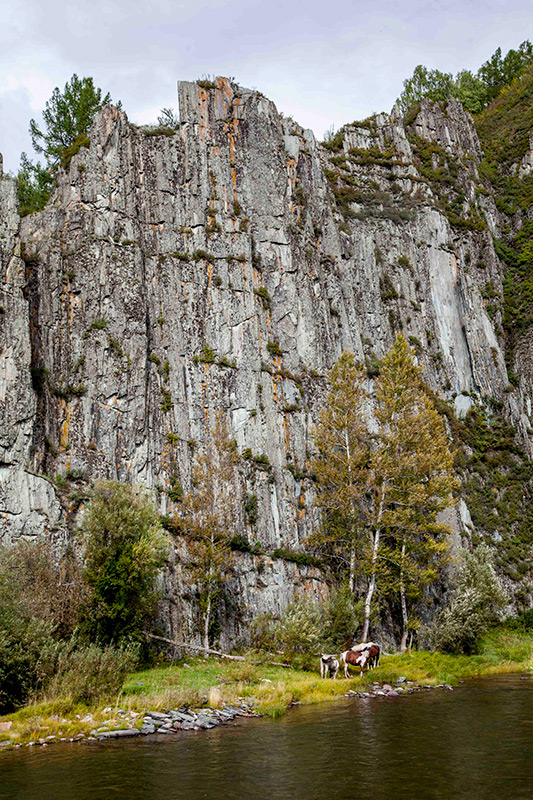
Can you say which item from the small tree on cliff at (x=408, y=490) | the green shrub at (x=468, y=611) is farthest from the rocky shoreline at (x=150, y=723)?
the green shrub at (x=468, y=611)

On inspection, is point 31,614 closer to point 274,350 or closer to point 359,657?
point 359,657

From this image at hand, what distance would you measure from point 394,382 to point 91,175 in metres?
28.4

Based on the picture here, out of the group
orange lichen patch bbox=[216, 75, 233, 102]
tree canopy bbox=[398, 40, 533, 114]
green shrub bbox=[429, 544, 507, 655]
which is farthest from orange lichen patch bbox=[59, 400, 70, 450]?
tree canopy bbox=[398, 40, 533, 114]

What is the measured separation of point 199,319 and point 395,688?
1157 inches

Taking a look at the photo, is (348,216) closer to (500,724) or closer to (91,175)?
(91,175)

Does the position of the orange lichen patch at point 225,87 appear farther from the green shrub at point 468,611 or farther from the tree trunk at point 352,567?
the green shrub at point 468,611

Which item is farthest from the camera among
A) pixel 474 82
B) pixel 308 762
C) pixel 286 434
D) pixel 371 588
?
pixel 474 82

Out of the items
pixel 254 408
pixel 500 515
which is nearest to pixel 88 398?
pixel 254 408

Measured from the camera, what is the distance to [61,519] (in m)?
36.2

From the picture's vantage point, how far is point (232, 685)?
2800cm

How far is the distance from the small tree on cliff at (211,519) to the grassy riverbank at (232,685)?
4524mm

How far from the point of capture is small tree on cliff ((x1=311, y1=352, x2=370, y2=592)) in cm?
4338

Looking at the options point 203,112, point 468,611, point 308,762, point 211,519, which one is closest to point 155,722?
point 308,762

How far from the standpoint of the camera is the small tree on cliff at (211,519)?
37844 mm
